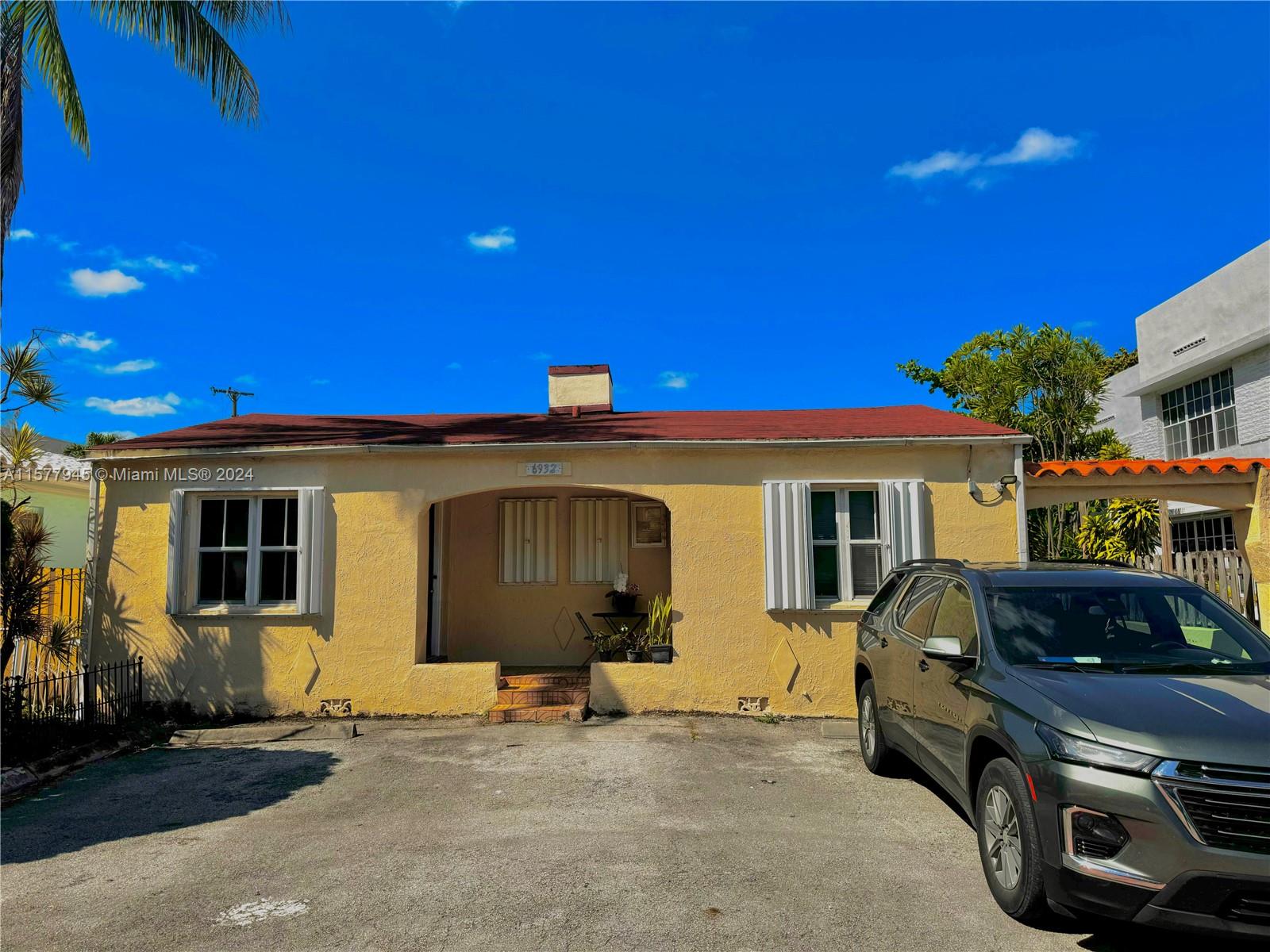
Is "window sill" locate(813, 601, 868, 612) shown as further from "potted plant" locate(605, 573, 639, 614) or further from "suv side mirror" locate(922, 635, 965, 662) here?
"suv side mirror" locate(922, 635, 965, 662)

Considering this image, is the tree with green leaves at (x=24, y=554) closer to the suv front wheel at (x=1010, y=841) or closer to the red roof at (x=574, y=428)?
the red roof at (x=574, y=428)

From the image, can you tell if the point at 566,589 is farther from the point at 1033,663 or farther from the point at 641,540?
the point at 1033,663

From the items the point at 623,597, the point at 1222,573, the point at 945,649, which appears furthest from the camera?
the point at 1222,573

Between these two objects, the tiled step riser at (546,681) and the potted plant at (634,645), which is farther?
the potted plant at (634,645)

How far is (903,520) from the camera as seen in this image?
8.92m

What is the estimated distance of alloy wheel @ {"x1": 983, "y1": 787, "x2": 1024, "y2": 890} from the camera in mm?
3727

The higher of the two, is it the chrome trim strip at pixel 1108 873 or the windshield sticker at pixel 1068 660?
the windshield sticker at pixel 1068 660

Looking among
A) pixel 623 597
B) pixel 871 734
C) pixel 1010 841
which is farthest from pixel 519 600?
pixel 1010 841

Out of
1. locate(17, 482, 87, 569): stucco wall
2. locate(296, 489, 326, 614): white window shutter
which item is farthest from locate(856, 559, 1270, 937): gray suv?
locate(17, 482, 87, 569): stucco wall

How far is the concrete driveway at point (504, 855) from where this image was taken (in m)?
3.78

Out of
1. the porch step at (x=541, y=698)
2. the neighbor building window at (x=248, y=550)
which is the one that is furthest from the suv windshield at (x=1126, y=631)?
the neighbor building window at (x=248, y=550)

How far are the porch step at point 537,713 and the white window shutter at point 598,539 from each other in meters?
2.70

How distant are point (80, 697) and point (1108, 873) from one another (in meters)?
9.82

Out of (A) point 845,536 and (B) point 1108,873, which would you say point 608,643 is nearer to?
(A) point 845,536
